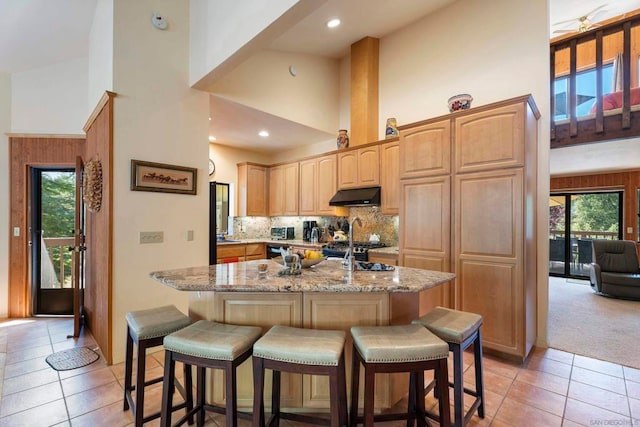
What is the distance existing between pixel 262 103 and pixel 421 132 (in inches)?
79.4

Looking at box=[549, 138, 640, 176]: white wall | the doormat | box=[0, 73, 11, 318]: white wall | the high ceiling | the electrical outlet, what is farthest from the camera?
box=[549, 138, 640, 176]: white wall

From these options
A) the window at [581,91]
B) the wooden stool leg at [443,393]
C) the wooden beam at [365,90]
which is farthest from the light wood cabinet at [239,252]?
the window at [581,91]

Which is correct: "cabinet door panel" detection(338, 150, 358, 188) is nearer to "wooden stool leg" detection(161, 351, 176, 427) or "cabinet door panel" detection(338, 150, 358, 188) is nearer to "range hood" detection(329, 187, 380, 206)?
"range hood" detection(329, 187, 380, 206)

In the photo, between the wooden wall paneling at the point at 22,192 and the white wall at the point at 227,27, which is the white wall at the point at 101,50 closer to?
the white wall at the point at 227,27

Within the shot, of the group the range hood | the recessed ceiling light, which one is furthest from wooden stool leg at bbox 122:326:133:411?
the recessed ceiling light

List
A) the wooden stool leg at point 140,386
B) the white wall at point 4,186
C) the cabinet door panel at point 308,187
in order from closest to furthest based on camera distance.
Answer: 1. the wooden stool leg at point 140,386
2. the white wall at point 4,186
3. the cabinet door panel at point 308,187

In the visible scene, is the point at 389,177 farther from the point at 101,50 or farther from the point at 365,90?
the point at 101,50

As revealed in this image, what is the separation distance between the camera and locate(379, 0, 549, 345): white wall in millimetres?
3092

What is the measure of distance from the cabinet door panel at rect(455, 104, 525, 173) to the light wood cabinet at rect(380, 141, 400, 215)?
1060 millimetres

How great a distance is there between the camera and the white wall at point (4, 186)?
12.6 feet

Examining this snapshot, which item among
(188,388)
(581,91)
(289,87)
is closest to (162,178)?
(188,388)

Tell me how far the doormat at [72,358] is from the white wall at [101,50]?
98.5 inches

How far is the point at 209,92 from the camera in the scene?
3393 millimetres

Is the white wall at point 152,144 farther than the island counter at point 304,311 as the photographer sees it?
Yes
